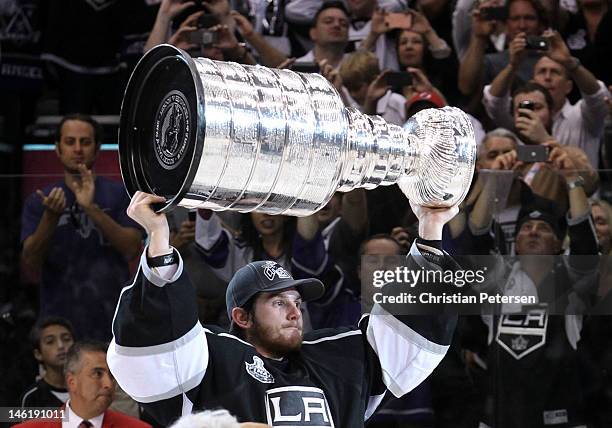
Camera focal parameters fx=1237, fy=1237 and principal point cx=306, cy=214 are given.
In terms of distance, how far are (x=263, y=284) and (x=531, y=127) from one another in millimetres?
1972

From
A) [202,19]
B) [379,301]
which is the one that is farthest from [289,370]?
[202,19]

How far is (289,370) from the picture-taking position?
143 inches

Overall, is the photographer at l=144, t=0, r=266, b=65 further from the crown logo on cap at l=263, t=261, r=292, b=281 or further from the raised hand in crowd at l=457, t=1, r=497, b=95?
the crown logo on cap at l=263, t=261, r=292, b=281

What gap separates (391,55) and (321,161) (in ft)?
9.93

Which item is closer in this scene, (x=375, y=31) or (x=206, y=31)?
(x=206, y=31)

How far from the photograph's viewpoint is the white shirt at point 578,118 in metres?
5.34

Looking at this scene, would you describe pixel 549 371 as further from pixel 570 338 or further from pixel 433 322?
pixel 433 322

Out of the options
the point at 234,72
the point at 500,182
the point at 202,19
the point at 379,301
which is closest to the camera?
the point at 234,72

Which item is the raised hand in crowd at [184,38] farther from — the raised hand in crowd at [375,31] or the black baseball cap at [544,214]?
the black baseball cap at [544,214]

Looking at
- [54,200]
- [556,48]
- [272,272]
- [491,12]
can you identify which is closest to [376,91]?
[491,12]

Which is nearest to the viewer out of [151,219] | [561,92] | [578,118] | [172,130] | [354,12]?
[172,130]

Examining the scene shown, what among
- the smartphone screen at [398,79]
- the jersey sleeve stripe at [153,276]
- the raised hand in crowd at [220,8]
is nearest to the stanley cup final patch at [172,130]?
the jersey sleeve stripe at [153,276]

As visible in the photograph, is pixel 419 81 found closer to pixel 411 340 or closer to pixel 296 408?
pixel 411 340

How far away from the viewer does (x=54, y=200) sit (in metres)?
4.69
